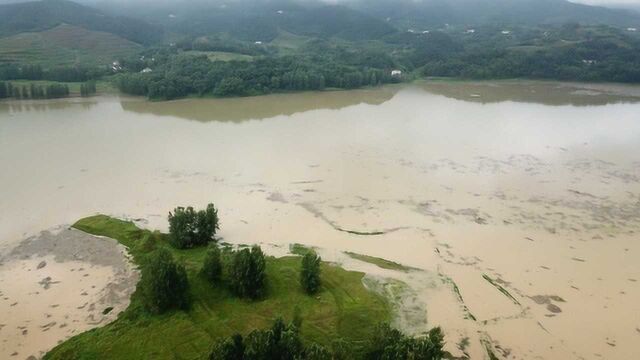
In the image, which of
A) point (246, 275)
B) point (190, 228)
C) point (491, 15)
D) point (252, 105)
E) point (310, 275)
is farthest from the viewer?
point (491, 15)

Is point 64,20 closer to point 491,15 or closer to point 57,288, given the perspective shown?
point 57,288

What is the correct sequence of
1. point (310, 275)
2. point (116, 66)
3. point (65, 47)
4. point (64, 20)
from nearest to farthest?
1. point (310, 275)
2. point (116, 66)
3. point (65, 47)
4. point (64, 20)

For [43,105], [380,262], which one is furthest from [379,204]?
[43,105]

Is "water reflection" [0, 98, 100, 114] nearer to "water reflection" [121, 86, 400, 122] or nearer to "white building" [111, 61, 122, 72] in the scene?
"water reflection" [121, 86, 400, 122]

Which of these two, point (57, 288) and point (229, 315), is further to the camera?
point (57, 288)

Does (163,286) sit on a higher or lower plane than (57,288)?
higher

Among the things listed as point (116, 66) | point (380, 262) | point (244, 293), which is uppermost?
point (116, 66)
